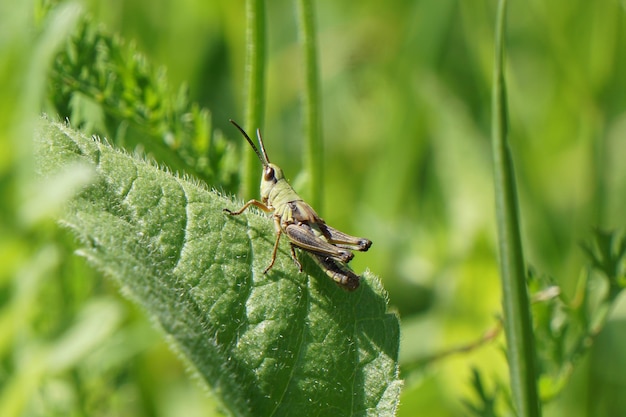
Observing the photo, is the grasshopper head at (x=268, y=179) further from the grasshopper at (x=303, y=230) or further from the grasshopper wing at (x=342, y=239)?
the grasshopper wing at (x=342, y=239)

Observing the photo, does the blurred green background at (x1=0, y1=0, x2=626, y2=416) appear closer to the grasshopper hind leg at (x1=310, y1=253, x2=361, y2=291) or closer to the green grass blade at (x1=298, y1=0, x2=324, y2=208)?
the green grass blade at (x1=298, y1=0, x2=324, y2=208)

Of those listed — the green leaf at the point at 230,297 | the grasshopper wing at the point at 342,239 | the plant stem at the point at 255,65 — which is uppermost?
the plant stem at the point at 255,65

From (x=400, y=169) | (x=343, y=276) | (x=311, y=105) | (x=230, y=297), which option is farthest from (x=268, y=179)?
(x=400, y=169)

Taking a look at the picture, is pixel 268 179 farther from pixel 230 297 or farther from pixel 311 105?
pixel 230 297

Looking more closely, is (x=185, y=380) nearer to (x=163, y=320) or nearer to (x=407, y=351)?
(x=407, y=351)

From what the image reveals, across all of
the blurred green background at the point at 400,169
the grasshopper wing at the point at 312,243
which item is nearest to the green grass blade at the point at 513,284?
the grasshopper wing at the point at 312,243

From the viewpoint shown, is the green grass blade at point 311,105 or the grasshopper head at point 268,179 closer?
the green grass blade at point 311,105
